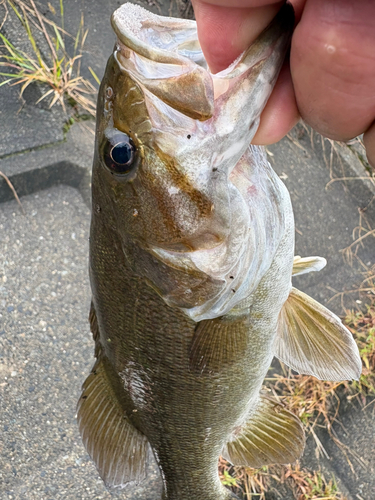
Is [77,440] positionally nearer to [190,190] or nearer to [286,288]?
[286,288]

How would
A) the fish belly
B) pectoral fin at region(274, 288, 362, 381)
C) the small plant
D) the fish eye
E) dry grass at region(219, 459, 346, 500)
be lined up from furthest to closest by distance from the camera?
1. the small plant
2. dry grass at region(219, 459, 346, 500)
3. pectoral fin at region(274, 288, 362, 381)
4. the fish belly
5. the fish eye

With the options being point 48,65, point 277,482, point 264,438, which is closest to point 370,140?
point 264,438

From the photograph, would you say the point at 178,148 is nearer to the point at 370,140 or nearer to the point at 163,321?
the point at 370,140

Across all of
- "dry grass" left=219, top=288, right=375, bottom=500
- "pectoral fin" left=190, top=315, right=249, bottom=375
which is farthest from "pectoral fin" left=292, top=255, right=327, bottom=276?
"dry grass" left=219, top=288, right=375, bottom=500

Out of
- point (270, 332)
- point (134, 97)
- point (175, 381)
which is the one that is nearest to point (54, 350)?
point (175, 381)

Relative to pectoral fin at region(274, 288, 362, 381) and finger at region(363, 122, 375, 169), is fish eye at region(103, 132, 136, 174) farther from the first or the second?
pectoral fin at region(274, 288, 362, 381)

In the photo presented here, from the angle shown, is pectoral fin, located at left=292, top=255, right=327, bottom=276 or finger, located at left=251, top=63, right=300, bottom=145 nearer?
finger, located at left=251, top=63, right=300, bottom=145
